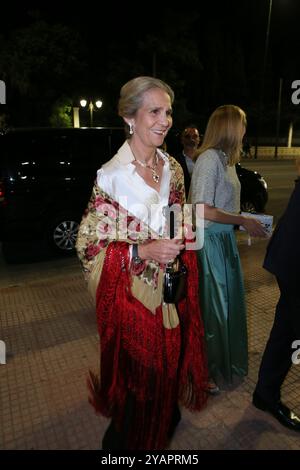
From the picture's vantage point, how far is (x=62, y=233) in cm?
600

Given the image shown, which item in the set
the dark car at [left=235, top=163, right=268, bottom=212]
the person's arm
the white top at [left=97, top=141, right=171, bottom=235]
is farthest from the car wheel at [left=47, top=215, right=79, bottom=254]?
the white top at [left=97, top=141, right=171, bottom=235]

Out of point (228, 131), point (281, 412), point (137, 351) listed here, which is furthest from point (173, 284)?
point (281, 412)

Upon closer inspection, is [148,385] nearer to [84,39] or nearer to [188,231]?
[188,231]

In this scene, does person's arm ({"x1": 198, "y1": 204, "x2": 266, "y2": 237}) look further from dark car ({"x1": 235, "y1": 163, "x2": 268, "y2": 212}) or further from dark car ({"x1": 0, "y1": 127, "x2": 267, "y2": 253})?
dark car ({"x1": 235, "y1": 163, "x2": 268, "y2": 212})

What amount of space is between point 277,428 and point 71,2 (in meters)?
23.3

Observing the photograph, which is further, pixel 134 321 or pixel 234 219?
pixel 234 219

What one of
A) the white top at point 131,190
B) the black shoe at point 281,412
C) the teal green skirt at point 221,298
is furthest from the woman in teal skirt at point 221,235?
the white top at point 131,190

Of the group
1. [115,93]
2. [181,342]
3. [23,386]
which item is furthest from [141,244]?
[115,93]

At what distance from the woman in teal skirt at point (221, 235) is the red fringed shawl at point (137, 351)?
0.47 m

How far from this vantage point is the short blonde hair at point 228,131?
2.41m

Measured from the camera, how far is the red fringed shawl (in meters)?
1.79

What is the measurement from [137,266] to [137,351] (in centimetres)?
40

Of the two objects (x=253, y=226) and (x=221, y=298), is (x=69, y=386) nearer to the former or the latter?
(x=221, y=298)

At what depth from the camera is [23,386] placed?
111 inches
